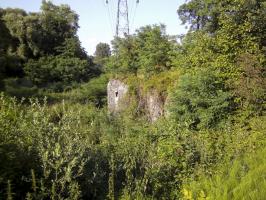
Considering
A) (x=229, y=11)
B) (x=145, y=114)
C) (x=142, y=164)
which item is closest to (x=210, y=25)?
(x=229, y=11)

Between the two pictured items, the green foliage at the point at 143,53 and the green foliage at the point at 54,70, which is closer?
the green foliage at the point at 143,53

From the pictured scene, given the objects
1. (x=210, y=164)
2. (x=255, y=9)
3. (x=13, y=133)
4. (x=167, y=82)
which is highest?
(x=255, y=9)

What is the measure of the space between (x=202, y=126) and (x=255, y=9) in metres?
4.95

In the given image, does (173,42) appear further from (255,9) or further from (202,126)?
(202,126)

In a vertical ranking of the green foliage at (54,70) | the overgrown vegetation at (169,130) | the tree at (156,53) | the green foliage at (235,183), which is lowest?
the green foliage at (235,183)

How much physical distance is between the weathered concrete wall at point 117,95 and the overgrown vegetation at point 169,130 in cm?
63

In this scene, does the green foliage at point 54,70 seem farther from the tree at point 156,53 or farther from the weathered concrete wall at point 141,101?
the tree at point 156,53

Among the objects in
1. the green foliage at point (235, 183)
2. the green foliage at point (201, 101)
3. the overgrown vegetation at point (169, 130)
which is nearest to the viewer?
the overgrown vegetation at point (169, 130)

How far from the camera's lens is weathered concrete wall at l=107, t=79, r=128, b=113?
584 inches

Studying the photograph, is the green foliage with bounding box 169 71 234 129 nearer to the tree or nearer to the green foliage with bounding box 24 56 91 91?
the tree

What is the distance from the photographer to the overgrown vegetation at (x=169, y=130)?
455 centimetres

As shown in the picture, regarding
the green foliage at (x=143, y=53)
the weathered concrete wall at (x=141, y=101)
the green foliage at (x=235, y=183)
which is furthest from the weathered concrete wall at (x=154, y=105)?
the green foliage at (x=235, y=183)

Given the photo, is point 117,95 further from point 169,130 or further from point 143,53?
point 169,130

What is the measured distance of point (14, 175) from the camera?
4.21 metres
